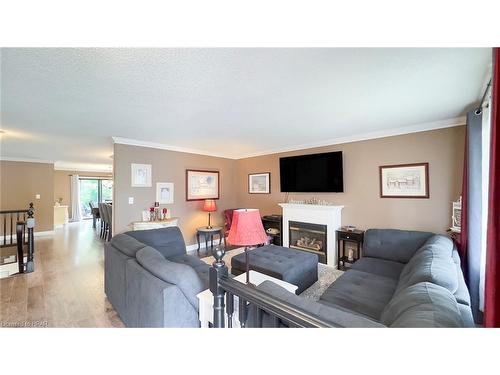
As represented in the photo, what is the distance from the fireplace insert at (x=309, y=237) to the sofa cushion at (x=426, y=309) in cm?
263

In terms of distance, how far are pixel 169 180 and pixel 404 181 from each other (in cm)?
434

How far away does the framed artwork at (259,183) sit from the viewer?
16.6ft

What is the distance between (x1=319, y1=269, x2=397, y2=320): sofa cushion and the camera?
1.72 meters

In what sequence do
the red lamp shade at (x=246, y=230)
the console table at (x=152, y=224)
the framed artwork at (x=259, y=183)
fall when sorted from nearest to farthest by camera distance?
the red lamp shade at (x=246, y=230)
the console table at (x=152, y=224)
the framed artwork at (x=259, y=183)

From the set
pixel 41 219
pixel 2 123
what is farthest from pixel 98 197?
pixel 2 123

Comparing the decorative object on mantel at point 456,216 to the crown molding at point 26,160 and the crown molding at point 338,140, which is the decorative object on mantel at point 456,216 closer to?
the crown molding at point 338,140

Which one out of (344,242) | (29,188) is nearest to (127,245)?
(344,242)

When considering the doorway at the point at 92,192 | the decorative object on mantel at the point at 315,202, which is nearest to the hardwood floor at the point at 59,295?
the decorative object on mantel at the point at 315,202

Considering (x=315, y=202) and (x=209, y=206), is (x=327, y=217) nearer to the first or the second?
(x=315, y=202)

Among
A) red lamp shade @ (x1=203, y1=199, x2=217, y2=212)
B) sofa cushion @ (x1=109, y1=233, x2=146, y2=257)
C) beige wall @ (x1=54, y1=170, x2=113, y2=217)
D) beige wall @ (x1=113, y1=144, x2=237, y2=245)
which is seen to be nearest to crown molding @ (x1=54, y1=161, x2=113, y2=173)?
beige wall @ (x1=54, y1=170, x2=113, y2=217)

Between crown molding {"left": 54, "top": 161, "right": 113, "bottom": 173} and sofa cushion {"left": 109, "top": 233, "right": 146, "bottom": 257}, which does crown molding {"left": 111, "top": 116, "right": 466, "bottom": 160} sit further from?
crown molding {"left": 54, "top": 161, "right": 113, "bottom": 173}

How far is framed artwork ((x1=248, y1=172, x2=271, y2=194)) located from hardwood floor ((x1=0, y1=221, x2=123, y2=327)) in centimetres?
355

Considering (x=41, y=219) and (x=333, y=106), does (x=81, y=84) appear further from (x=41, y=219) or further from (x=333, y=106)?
(x=41, y=219)
